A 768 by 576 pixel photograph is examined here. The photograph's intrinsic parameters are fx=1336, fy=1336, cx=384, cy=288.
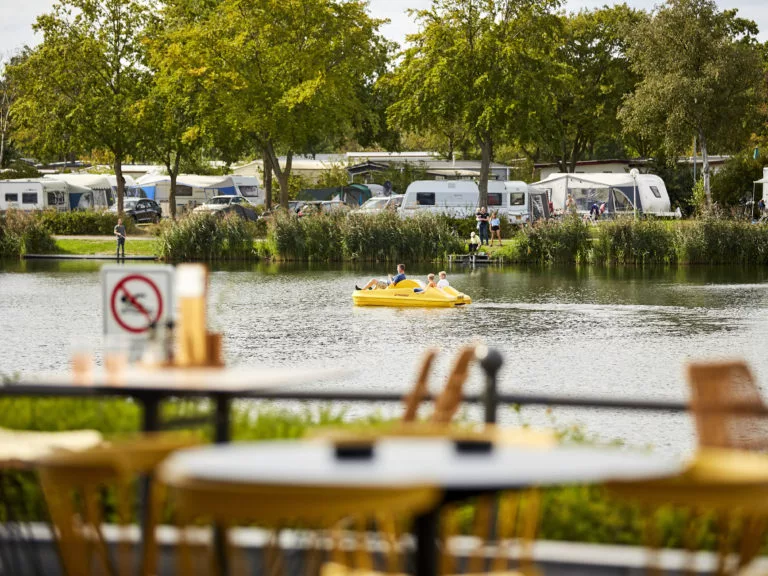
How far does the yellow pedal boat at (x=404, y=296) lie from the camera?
127ft

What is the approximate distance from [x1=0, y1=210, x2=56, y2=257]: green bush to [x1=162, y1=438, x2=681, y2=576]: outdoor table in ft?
203

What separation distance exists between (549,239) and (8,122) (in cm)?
5008

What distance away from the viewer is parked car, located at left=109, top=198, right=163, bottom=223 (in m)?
77.5

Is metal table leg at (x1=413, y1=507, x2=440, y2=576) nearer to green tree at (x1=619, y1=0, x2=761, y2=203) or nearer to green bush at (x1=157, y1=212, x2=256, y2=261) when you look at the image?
green bush at (x1=157, y1=212, x2=256, y2=261)

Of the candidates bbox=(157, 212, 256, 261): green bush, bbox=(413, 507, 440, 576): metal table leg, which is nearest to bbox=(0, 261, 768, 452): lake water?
bbox=(157, 212, 256, 261): green bush

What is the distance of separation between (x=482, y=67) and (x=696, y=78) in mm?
11352

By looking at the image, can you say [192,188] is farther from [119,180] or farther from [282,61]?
[282,61]

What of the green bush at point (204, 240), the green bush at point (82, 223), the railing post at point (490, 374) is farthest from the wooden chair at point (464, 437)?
the green bush at point (82, 223)

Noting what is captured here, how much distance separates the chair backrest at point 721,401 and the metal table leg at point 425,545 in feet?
4.81

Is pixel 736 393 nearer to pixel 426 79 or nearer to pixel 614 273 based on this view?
pixel 614 273

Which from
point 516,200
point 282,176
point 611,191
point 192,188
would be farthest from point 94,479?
point 192,188

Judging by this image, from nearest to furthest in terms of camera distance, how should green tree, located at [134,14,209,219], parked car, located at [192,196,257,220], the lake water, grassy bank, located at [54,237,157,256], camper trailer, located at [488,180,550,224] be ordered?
the lake water → grassy bank, located at [54,237,157,256] → green tree, located at [134,14,209,219] → camper trailer, located at [488,180,550,224] → parked car, located at [192,196,257,220]

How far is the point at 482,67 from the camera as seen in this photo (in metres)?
69.9

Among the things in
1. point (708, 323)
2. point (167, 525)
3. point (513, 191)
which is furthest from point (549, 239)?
point (167, 525)
